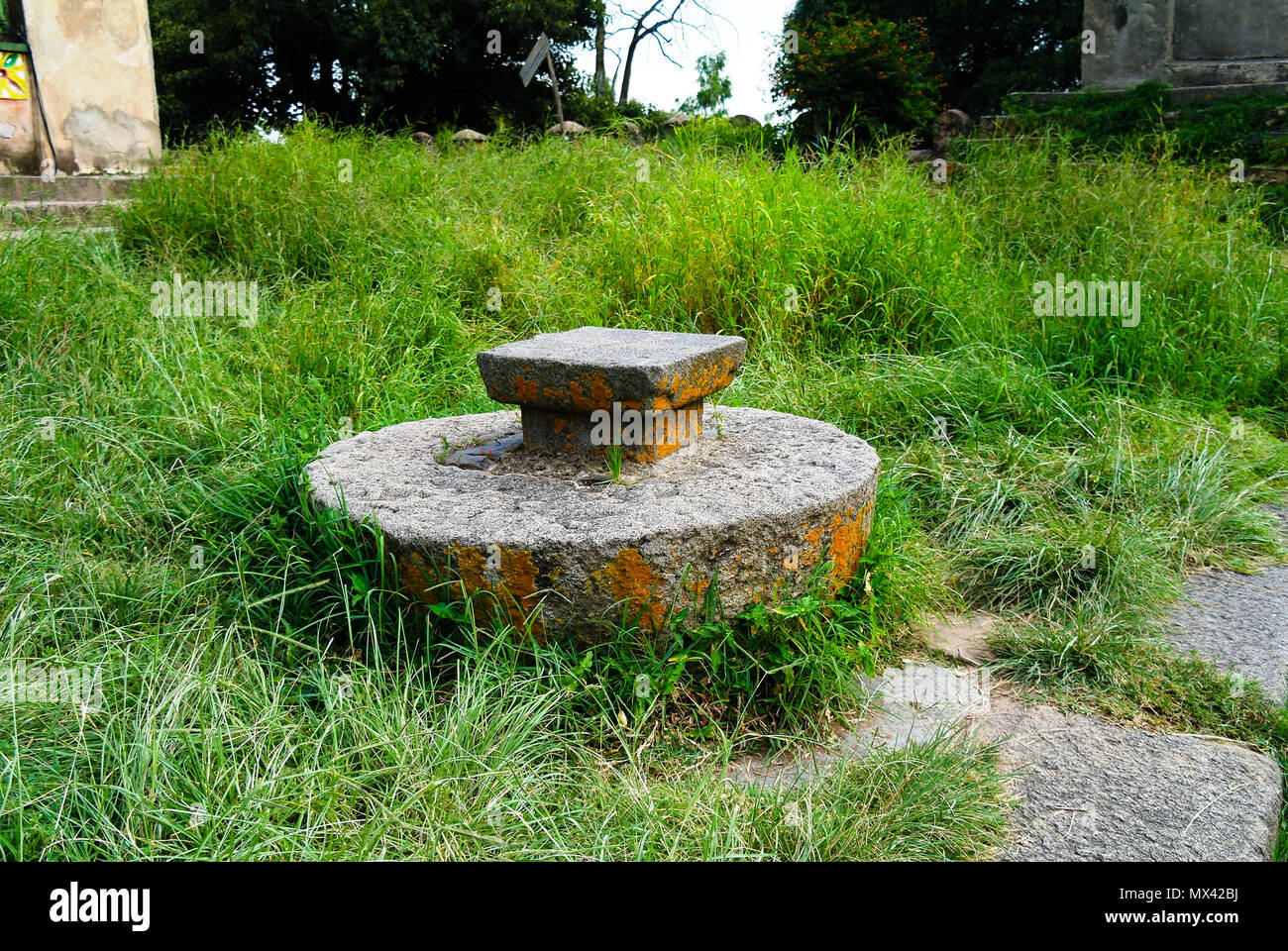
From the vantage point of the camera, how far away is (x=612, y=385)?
2746 millimetres

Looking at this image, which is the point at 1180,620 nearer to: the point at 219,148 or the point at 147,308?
the point at 147,308

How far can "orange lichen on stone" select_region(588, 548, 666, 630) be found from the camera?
240 centimetres

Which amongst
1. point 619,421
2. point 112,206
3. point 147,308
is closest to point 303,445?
point 619,421

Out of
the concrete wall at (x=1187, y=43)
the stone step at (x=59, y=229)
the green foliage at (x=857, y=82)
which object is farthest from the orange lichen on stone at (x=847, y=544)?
the green foliage at (x=857, y=82)

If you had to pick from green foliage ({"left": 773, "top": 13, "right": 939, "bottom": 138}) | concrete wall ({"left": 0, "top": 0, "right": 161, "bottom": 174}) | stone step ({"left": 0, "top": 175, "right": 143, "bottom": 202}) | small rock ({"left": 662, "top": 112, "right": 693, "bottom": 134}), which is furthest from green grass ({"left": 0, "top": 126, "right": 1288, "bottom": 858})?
green foliage ({"left": 773, "top": 13, "right": 939, "bottom": 138})

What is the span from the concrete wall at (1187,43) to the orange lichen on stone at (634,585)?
326 inches

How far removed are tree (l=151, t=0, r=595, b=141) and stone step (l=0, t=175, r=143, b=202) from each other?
7.64 meters

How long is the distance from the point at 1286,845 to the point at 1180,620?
3.35 feet

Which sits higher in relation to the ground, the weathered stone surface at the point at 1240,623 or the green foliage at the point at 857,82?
the green foliage at the point at 857,82

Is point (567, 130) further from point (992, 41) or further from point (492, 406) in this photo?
point (992, 41)

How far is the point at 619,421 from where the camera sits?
283 cm

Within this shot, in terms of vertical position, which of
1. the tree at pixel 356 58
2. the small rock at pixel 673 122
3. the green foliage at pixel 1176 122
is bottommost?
the green foliage at pixel 1176 122

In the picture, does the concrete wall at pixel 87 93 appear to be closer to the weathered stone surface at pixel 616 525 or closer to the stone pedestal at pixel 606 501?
the stone pedestal at pixel 606 501

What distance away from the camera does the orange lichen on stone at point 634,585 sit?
240 centimetres
